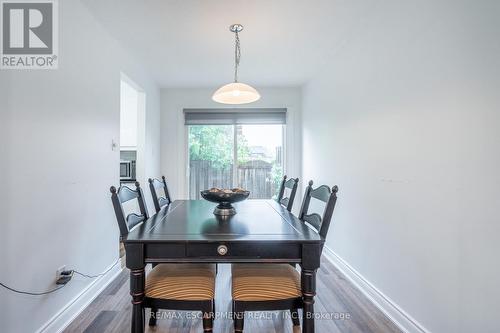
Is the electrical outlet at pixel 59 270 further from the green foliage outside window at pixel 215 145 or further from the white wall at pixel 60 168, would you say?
the green foliage outside window at pixel 215 145

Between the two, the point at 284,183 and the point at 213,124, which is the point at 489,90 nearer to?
the point at 284,183

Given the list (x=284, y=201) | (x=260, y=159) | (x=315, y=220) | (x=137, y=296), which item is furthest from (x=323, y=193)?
(x=260, y=159)

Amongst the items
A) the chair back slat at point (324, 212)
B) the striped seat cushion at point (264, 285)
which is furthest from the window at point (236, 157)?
the striped seat cushion at point (264, 285)

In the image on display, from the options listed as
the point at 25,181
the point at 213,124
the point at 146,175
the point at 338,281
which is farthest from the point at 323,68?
the point at 25,181

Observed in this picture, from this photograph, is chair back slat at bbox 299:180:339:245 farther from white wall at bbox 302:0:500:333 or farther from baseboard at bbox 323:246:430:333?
baseboard at bbox 323:246:430:333

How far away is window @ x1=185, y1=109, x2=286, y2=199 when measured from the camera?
4262mm

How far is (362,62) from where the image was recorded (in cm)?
230

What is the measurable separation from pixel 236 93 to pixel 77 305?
6.74 ft

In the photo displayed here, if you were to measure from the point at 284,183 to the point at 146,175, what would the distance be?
79.1 inches

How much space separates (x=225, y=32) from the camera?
2.34m

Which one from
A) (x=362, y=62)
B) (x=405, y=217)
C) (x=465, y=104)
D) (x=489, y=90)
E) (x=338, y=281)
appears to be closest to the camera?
(x=489, y=90)

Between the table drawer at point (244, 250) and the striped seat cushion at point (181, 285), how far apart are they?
0.20 meters

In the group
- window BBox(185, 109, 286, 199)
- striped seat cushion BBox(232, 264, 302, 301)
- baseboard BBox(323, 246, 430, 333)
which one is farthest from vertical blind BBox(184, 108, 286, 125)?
striped seat cushion BBox(232, 264, 302, 301)

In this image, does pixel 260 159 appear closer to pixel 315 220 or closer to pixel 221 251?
pixel 315 220
